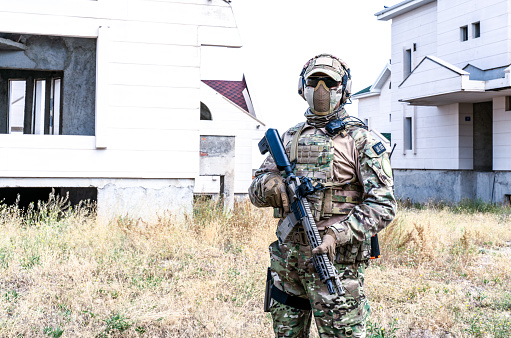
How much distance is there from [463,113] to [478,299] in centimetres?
1283

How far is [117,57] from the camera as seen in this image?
9.09 metres

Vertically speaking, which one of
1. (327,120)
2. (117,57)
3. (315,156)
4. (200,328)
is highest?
(117,57)

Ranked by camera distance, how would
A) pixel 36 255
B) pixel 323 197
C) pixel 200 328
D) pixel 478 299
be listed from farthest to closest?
pixel 36 255 → pixel 478 299 → pixel 200 328 → pixel 323 197

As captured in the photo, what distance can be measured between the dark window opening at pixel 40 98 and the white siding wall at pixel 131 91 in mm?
1895

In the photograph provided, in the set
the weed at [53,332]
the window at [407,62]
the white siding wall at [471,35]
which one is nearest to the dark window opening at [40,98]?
the weed at [53,332]

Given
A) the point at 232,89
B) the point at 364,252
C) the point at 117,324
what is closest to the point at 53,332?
the point at 117,324

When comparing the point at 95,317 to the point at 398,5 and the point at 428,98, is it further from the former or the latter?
the point at 398,5

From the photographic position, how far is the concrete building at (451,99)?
14.9 meters

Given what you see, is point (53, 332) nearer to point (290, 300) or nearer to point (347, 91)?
point (290, 300)

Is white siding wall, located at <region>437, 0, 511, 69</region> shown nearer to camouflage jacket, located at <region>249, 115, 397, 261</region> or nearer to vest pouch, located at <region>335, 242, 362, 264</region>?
camouflage jacket, located at <region>249, 115, 397, 261</region>

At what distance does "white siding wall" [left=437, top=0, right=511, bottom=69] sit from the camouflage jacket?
1357 centimetres

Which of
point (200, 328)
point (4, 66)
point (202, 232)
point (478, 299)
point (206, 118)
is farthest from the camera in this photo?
point (206, 118)

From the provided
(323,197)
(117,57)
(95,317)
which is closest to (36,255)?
(95,317)

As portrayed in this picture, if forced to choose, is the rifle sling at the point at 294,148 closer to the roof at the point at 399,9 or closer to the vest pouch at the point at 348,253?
the vest pouch at the point at 348,253
